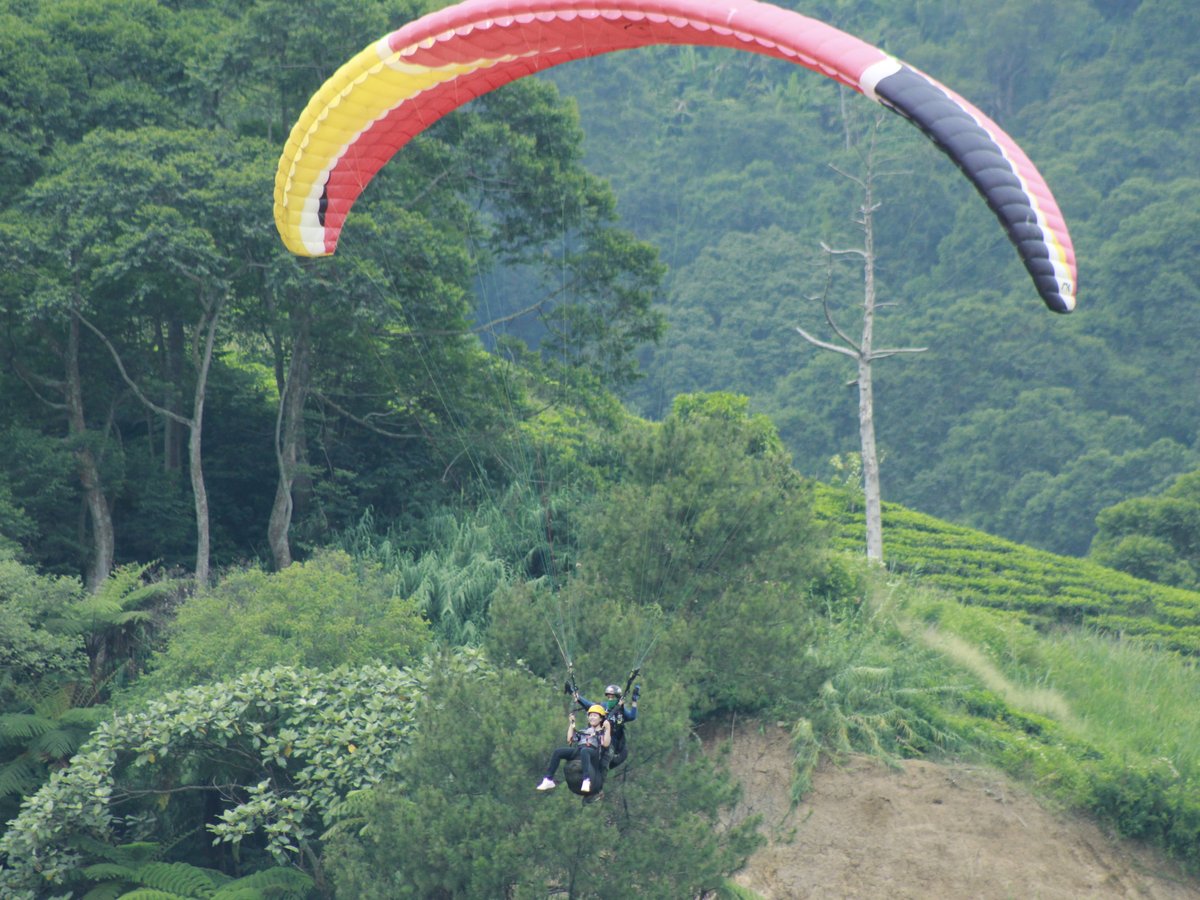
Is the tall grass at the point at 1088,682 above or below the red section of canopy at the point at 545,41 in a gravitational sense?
below

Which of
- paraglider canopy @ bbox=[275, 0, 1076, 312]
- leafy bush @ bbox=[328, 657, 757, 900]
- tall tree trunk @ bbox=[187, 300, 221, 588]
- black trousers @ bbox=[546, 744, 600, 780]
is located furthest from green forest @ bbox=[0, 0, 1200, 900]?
paraglider canopy @ bbox=[275, 0, 1076, 312]

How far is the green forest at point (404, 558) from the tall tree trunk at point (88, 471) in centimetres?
5

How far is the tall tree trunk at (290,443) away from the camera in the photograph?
2080 centimetres

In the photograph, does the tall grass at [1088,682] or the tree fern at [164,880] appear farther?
the tall grass at [1088,682]

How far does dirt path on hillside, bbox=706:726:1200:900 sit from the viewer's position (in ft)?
48.8

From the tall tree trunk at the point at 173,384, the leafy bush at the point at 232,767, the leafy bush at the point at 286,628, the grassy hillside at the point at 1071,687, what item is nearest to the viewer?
the leafy bush at the point at 232,767

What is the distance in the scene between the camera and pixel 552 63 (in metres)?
13.1

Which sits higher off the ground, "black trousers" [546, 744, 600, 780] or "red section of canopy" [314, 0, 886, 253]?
"red section of canopy" [314, 0, 886, 253]

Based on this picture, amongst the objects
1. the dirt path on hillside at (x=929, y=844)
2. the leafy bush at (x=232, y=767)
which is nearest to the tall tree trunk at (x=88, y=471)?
the leafy bush at (x=232, y=767)

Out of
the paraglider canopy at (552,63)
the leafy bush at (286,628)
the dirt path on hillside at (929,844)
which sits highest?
the paraglider canopy at (552,63)

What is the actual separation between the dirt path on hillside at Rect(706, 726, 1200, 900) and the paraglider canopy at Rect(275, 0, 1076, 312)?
23.6 ft

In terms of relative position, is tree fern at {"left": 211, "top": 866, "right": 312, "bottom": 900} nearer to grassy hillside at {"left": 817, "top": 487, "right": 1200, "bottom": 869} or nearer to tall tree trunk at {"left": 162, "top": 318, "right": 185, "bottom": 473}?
grassy hillside at {"left": 817, "top": 487, "right": 1200, "bottom": 869}

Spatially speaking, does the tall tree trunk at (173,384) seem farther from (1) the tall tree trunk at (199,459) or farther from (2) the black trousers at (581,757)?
(2) the black trousers at (581,757)

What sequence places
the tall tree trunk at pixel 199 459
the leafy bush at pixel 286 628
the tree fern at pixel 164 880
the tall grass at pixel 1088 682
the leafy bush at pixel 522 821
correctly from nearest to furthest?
the leafy bush at pixel 522 821
the tree fern at pixel 164 880
the leafy bush at pixel 286 628
the tall grass at pixel 1088 682
the tall tree trunk at pixel 199 459
